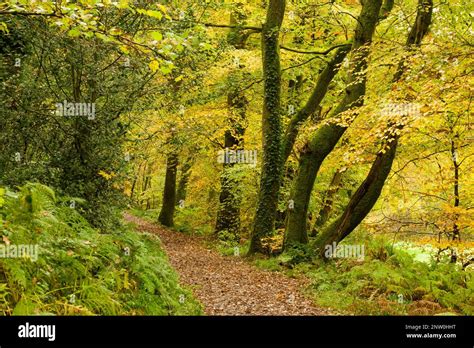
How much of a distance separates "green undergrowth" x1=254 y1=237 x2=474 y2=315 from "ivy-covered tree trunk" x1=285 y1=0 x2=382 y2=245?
48.8 inches

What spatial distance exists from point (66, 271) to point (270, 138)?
381 inches

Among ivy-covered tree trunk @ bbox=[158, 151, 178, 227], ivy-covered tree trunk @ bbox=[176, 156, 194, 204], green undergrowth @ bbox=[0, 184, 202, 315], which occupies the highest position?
ivy-covered tree trunk @ bbox=[176, 156, 194, 204]

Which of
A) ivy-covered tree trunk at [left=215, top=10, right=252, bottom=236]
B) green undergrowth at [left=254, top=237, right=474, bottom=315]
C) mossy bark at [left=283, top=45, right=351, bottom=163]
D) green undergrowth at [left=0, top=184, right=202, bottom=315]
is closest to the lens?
green undergrowth at [left=0, top=184, right=202, bottom=315]

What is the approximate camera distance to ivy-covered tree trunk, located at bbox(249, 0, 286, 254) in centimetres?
1445

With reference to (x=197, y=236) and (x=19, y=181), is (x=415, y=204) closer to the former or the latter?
(x=197, y=236)

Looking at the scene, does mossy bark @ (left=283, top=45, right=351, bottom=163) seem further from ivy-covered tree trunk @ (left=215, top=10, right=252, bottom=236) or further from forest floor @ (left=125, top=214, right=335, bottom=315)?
forest floor @ (left=125, top=214, right=335, bottom=315)

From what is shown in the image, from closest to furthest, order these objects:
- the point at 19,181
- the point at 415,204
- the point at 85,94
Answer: the point at 19,181 → the point at 85,94 → the point at 415,204

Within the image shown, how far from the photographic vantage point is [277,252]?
551 inches

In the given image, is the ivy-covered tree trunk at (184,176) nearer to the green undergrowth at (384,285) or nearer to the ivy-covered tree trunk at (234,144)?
the ivy-covered tree trunk at (234,144)

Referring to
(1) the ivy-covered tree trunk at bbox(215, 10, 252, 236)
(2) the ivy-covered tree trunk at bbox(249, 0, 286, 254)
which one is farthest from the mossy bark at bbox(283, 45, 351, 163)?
(1) the ivy-covered tree trunk at bbox(215, 10, 252, 236)

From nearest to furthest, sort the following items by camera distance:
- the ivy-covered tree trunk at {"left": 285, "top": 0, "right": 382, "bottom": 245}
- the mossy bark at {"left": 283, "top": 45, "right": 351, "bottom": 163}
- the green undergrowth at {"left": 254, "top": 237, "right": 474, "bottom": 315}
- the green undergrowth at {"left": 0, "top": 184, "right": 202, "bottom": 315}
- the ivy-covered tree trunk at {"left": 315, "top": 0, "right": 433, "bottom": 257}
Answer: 1. the green undergrowth at {"left": 0, "top": 184, "right": 202, "bottom": 315}
2. the green undergrowth at {"left": 254, "top": 237, "right": 474, "bottom": 315}
3. the ivy-covered tree trunk at {"left": 315, "top": 0, "right": 433, "bottom": 257}
4. the ivy-covered tree trunk at {"left": 285, "top": 0, "right": 382, "bottom": 245}
5. the mossy bark at {"left": 283, "top": 45, "right": 351, "bottom": 163}
